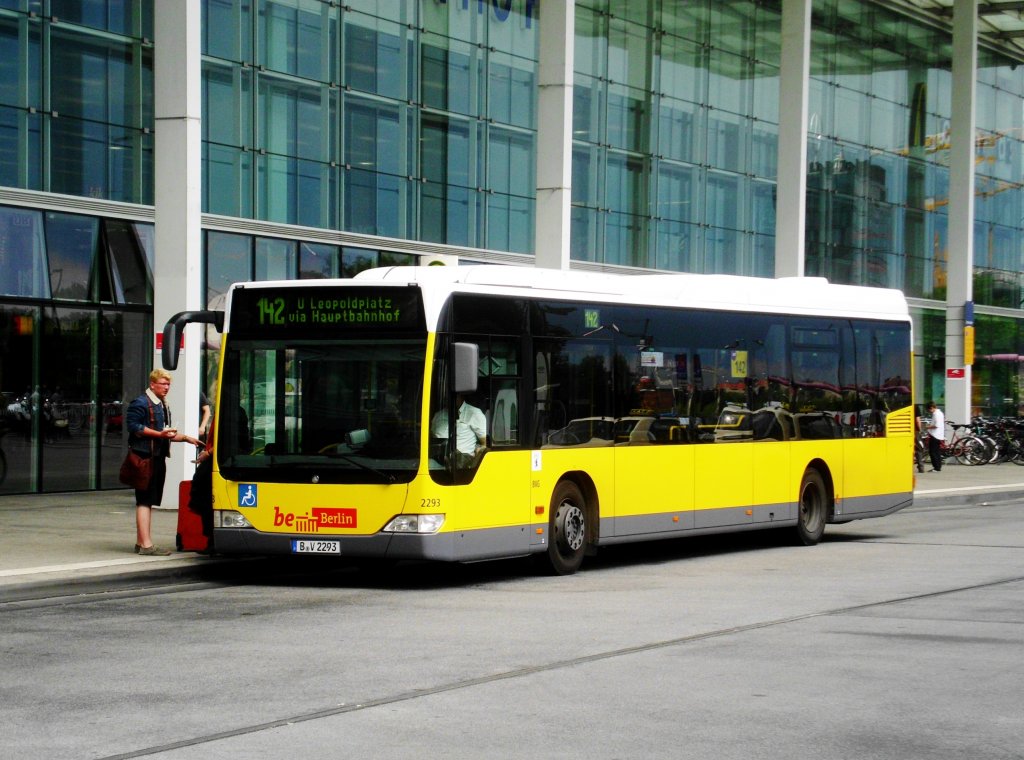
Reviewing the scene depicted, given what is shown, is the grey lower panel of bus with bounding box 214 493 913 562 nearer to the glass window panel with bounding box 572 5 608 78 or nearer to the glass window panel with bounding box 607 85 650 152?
the glass window panel with bounding box 572 5 608 78

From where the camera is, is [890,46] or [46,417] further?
[890,46]

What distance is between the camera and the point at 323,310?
47.2ft

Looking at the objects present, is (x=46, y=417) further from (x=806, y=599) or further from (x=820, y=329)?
(x=806, y=599)

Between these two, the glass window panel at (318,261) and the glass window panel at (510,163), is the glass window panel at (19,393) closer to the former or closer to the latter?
the glass window panel at (318,261)

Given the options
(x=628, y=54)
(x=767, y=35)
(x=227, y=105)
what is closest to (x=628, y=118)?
(x=628, y=54)

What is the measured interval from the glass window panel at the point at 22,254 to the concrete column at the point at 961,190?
25.7 m

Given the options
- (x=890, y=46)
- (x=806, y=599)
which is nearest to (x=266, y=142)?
(x=806, y=599)

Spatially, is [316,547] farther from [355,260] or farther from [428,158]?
[428,158]

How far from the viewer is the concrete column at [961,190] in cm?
4266

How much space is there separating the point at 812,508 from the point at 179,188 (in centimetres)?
898

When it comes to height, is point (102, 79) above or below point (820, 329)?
above

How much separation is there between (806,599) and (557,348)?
358cm

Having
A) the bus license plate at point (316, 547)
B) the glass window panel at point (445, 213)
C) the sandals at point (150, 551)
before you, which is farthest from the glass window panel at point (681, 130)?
the bus license plate at point (316, 547)

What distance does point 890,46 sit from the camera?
46.9 metres
